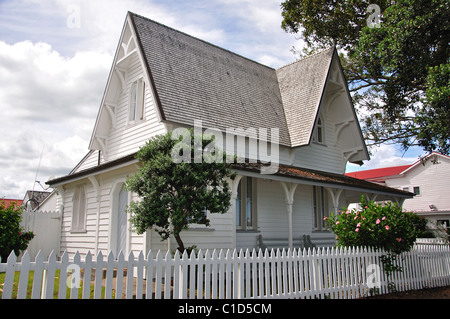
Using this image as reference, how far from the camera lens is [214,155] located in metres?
9.58

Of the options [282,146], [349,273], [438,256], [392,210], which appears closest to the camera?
[349,273]

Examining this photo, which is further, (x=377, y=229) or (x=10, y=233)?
(x=10, y=233)

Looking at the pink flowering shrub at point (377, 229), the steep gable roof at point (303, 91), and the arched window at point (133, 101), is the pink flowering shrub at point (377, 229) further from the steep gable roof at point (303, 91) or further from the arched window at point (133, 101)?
the arched window at point (133, 101)

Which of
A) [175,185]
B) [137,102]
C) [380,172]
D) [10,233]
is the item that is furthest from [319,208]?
[380,172]

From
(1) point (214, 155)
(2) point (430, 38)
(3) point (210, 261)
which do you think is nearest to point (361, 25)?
(2) point (430, 38)

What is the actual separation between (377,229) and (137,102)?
9.67 meters

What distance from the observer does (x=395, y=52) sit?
1689 cm

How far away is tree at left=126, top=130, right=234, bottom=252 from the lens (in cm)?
904

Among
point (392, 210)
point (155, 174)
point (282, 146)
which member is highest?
point (282, 146)

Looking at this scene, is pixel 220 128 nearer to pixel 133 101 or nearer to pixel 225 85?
pixel 225 85

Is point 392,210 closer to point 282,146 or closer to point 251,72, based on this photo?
point 282,146

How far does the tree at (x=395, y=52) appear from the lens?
52.3ft

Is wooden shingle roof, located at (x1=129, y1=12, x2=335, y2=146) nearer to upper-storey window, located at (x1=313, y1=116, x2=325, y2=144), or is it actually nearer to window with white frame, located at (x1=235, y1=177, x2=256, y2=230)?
upper-storey window, located at (x1=313, y1=116, x2=325, y2=144)

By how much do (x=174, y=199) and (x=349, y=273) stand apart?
490 centimetres
